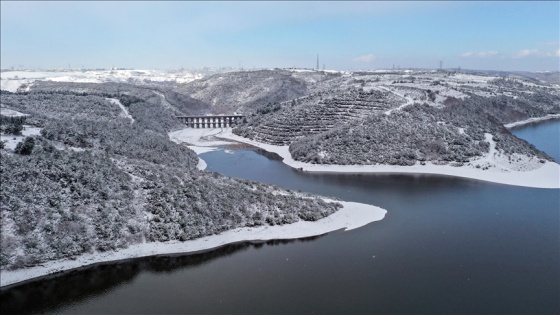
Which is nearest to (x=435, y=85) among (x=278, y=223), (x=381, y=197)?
(x=381, y=197)

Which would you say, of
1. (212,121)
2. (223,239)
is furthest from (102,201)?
(212,121)

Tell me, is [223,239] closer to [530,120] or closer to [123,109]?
[123,109]

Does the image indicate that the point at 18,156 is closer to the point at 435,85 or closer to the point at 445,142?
the point at 445,142

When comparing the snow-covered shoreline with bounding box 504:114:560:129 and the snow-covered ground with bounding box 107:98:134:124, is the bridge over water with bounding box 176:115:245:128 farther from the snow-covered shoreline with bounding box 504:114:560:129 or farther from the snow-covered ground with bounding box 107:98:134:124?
the snow-covered shoreline with bounding box 504:114:560:129

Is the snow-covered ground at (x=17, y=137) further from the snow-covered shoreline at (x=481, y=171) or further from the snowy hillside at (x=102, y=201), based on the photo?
the snow-covered shoreline at (x=481, y=171)

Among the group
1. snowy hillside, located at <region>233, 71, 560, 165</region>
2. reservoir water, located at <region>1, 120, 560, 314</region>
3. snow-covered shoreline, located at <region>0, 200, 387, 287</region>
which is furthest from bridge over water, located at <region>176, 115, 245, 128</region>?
reservoir water, located at <region>1, 120, 560, 314</region>

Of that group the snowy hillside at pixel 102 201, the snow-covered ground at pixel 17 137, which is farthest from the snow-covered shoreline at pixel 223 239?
the snow-covered ground at pixel 17 137
